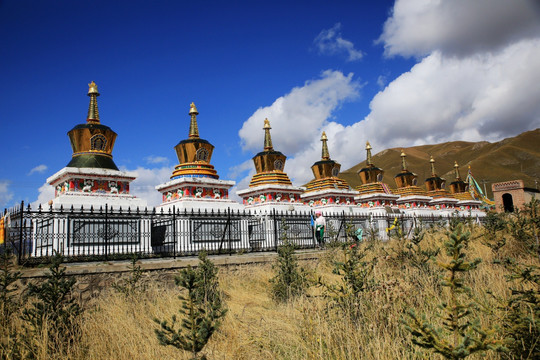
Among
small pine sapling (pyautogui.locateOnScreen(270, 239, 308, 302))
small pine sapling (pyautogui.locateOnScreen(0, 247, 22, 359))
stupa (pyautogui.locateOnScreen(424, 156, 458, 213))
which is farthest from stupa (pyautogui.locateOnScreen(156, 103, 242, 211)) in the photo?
stupa (pyautogui.locateOnScreen(424, 156, 458, 213))

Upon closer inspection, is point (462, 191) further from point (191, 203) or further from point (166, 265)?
point (166, 265)

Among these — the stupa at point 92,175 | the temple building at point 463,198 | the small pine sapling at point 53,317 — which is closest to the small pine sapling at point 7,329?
the small pine sapling at point 53,317

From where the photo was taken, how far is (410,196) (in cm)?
3409

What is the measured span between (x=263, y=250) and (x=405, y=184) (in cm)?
2530

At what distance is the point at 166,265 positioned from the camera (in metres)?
9.12

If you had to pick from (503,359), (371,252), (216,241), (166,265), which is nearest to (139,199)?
(216,241)

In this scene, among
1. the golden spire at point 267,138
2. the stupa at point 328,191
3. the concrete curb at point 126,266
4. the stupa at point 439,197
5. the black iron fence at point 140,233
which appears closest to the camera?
the concrete curb at point 126,266

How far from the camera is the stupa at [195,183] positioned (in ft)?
54.0

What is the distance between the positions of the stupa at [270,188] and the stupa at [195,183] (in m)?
3.14

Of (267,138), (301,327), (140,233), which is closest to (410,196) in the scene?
(267,138)

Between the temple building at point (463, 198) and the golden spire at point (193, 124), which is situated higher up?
the golden spire at point (193, 124)

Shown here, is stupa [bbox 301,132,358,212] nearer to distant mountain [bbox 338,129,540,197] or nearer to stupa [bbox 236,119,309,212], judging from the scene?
stupa [bbox 236,119,309,212]

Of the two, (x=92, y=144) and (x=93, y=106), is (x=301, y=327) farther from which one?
(x=93, y=106)

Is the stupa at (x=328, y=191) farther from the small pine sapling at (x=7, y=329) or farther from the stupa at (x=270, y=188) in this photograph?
the small pine sapling at (x=7, y=329)
